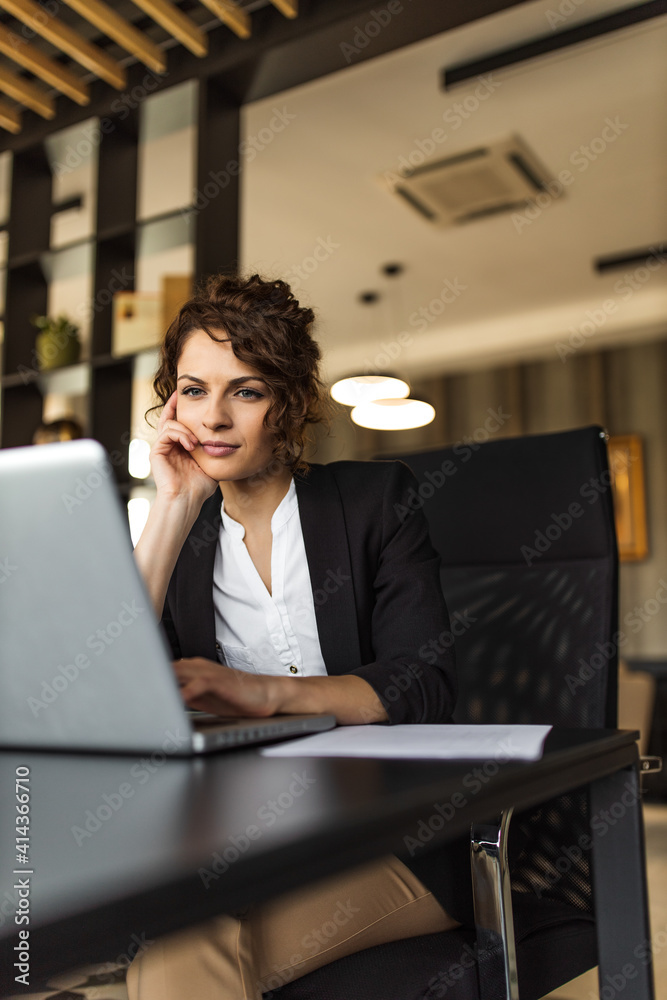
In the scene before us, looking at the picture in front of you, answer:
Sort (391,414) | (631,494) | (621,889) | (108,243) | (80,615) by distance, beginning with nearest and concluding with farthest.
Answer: (80,615), (621,889), (108,243), (391,414), (631,494)

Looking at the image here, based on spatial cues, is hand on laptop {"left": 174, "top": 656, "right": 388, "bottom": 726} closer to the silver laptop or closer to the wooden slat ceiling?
the silver laptop

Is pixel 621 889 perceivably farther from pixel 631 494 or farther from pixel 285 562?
pixel 631 494

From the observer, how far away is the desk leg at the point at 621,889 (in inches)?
35.3

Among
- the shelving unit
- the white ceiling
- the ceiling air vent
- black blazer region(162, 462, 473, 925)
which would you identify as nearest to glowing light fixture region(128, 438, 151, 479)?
the shelving unit

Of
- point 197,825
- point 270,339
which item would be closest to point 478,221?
point 270,339

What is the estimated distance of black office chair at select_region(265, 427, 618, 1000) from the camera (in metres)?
0.85

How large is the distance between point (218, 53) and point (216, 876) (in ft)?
10.4

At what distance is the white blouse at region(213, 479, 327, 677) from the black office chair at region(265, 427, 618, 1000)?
23 centimetres

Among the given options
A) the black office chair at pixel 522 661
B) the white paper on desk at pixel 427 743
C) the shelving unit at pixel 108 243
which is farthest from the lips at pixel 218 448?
the shelving unit at pixel 108 243

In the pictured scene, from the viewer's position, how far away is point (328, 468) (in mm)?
1429

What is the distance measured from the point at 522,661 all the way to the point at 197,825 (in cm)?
101

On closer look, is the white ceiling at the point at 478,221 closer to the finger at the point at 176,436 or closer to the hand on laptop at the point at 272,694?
A: the finger at the point at 176,436

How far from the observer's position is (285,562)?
4.33 feet

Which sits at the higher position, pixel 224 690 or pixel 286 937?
pixel 224 690
